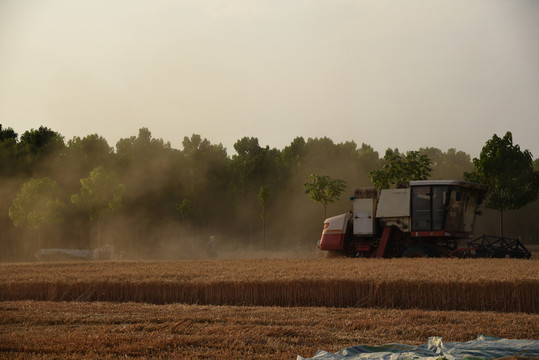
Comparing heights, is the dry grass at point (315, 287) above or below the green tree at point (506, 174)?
below

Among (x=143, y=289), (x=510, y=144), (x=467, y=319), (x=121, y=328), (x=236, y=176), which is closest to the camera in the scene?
(x=121, y=328)

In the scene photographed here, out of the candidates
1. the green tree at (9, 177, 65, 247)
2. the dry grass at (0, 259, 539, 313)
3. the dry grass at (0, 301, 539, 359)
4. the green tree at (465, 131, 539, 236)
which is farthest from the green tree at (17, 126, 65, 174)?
the dry grass at (0, 301, 539, 359)

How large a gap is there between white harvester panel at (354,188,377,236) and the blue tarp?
14.0 metres

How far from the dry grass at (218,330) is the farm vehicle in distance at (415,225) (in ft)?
33.1

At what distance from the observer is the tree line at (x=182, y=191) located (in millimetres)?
44906

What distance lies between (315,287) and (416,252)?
28.9ft

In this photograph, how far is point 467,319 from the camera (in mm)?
9164

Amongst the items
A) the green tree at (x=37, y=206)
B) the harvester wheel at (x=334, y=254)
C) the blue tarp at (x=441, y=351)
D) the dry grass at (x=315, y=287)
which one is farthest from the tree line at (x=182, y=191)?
the blue tarp at (x=441, y=351)

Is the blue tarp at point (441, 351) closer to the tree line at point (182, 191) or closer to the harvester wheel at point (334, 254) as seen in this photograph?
the harvester wheel at point (334, 254)

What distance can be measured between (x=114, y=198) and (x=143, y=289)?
25170mm

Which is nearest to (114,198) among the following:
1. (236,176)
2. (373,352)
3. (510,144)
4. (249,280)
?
(236,176)

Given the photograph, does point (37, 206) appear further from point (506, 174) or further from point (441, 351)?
point (441, 351)

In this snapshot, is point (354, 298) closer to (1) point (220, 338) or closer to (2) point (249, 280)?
(2) point (249, 280)

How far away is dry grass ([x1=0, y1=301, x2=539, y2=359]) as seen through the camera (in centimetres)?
682
